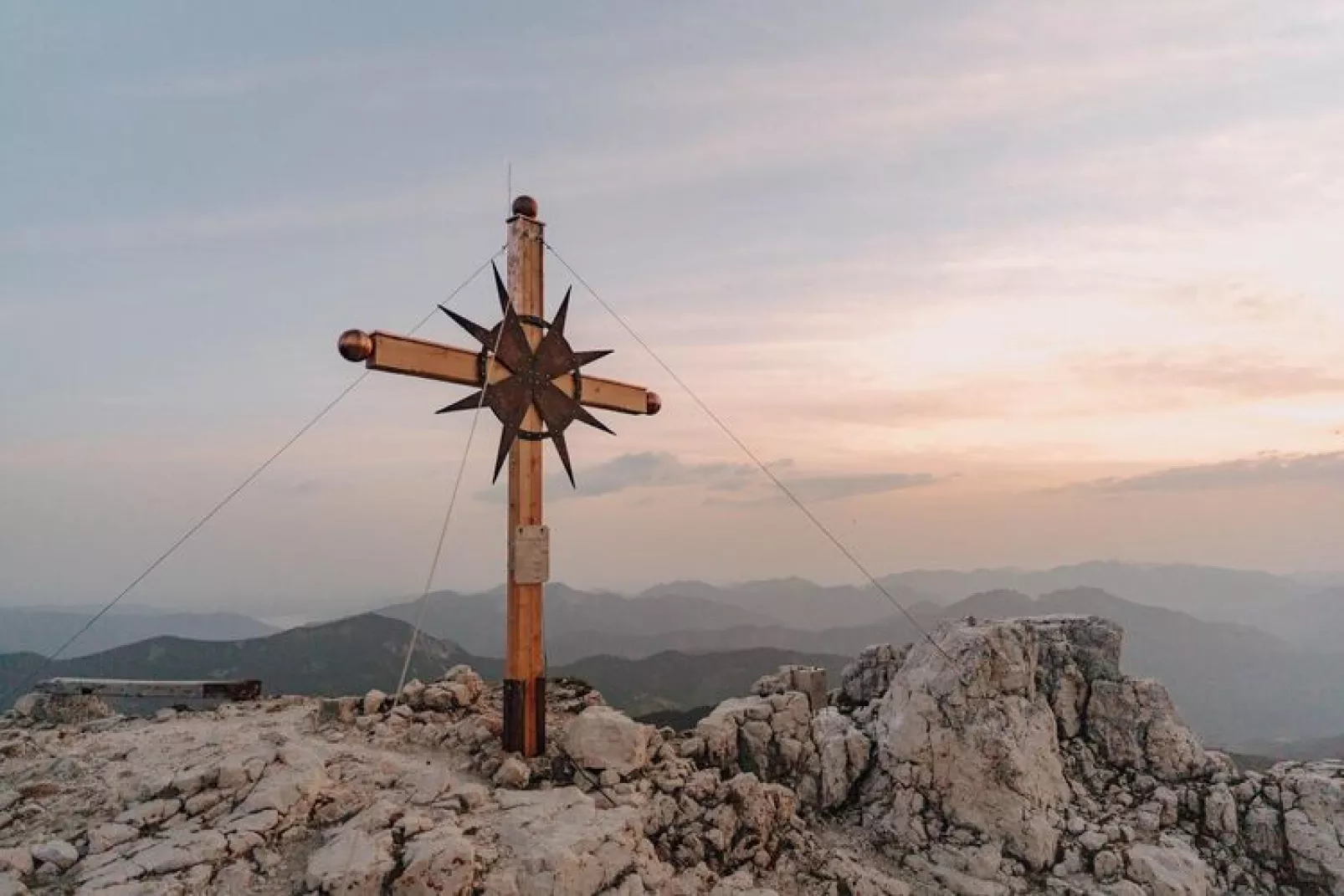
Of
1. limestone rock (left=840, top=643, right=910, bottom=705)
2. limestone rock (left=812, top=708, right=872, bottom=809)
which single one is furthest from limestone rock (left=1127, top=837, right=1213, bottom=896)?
limestone rock (left=840, top=643, right=910, bottom=705)

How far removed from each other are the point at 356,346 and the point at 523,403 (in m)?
2.52

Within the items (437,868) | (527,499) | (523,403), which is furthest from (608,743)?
(523,403)

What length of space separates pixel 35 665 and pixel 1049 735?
15.6 metres

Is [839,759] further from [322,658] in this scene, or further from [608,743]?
[322,658]

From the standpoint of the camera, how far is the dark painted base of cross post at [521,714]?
33.7ft

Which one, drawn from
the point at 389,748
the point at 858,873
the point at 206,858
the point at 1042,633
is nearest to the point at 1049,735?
the point at 1042,633

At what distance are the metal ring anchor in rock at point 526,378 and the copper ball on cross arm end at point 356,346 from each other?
128cm

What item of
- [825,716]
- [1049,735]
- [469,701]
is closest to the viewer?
[469,701]

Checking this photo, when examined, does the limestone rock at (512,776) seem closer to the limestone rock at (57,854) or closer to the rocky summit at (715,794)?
the rocky summit at (715,794)

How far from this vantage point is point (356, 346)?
8.97 metres

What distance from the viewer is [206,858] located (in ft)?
24.5

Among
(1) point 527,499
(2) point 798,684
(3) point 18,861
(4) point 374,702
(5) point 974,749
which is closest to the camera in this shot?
(3) point 18,861

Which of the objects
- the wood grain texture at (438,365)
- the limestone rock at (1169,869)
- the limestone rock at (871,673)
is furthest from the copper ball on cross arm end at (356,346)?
the limestone rock at (1169,869)

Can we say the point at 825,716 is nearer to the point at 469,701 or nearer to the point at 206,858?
the point at 469,701
